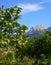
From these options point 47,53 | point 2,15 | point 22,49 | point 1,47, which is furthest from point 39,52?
point 2,15

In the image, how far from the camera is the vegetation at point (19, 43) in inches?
1309

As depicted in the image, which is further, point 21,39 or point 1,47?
point 21,39

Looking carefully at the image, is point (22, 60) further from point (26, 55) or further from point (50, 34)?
point (50, 34)

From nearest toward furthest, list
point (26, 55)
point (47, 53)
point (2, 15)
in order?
point (47, 53) < point (26, 55) < point (2, 15)

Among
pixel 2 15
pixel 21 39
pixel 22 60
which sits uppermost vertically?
pixel 2 15

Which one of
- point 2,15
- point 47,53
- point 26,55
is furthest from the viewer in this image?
point 2,15

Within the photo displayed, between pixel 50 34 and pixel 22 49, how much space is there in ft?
18.0

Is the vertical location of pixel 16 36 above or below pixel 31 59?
above

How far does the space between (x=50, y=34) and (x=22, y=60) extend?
705cm

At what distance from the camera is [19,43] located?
38594 mm

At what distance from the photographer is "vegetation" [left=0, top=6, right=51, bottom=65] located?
109 ft

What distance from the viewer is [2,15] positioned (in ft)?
124

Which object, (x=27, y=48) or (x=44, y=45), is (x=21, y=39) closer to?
(x=27, y=48)

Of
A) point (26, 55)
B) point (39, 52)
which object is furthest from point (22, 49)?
point (39, 52)
